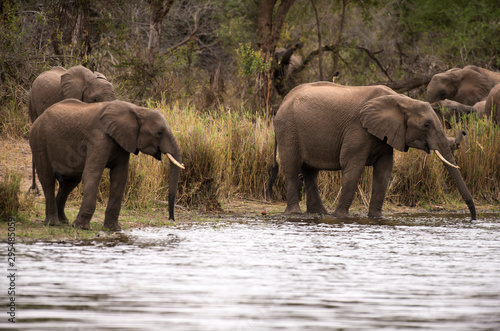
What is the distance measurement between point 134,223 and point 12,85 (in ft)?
22.5

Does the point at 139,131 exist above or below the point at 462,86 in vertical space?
below

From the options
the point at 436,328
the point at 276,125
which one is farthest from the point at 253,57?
the point at 436,328

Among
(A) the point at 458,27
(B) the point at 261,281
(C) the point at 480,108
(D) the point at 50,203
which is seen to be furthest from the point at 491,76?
(B) the point at 261,281

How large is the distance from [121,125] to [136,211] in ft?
8.34

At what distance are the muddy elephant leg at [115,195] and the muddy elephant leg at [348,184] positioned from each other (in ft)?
10.8

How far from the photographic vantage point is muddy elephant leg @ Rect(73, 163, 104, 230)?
8.27 metres

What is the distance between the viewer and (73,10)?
17438mm

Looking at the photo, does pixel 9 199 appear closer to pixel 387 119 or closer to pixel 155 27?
pixel 387 119

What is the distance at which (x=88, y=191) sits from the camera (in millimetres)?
8266

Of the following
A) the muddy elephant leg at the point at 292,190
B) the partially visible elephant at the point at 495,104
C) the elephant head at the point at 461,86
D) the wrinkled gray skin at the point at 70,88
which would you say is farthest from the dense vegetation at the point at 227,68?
the elephant head at the point at 461,86

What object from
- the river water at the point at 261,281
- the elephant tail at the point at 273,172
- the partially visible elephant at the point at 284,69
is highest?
the partially visible elephant at the point at 284,69

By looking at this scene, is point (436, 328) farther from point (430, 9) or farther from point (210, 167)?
point (430, 9)

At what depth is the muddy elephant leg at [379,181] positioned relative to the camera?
1093cm

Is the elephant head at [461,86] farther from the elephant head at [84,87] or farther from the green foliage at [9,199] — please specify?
the green foliage at [9,199]
